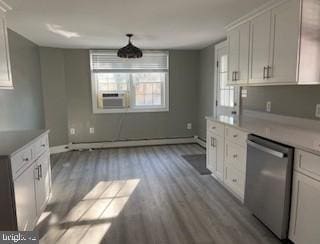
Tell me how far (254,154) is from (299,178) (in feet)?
1.88

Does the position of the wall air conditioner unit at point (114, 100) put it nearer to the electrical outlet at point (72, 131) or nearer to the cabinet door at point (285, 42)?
the electrical outlet at point (72, 131)

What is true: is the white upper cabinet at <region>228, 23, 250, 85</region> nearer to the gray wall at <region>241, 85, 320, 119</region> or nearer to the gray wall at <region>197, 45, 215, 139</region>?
the gray wall at <region>241, 85, 320, 119</region>

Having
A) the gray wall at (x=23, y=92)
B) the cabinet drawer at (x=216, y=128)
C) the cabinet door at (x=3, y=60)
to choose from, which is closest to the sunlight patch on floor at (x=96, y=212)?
the cabinet drawer at (x=216, y=128)

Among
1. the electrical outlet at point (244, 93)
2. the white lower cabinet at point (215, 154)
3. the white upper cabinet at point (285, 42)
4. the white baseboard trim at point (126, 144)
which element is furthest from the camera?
the white baseboard trim at point (126, 144)

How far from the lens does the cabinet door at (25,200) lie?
6.51ft

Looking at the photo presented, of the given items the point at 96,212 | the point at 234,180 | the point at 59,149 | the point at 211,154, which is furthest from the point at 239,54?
the point at 59,149

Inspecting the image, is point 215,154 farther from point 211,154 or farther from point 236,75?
point 236,75

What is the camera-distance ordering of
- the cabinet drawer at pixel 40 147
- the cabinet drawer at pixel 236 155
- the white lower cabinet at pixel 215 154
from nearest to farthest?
the cabinet drawer at pixel 40 147 → the cabinet drawer at pixel 236 155 → the white lower cabinet at pixel 215 154

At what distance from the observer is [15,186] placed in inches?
76.3

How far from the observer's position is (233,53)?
11.6 feet

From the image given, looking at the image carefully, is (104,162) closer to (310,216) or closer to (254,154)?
(254,154)

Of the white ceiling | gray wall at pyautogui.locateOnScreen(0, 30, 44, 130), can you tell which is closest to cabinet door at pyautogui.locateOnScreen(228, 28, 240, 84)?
the white ceiling

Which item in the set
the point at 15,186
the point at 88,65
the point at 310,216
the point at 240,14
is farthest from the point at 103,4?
the point at 88,65

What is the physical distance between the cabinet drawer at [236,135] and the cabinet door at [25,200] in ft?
7.41
